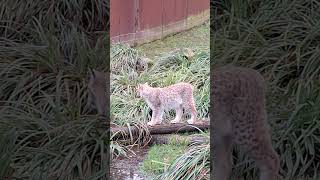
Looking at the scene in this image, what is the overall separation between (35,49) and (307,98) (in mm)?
1118

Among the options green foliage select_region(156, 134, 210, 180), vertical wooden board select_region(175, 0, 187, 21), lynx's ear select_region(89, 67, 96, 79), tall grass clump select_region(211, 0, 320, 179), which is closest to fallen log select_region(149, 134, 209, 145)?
green foliage select_region(156, 134, 210, 180)

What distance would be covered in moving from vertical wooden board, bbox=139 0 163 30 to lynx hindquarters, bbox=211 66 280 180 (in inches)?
11.8

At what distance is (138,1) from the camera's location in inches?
85.7

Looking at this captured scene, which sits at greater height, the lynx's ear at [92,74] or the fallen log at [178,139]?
the lynx's ear at [92,74]

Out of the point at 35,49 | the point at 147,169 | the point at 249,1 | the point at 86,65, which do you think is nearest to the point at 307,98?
the point at 249,1

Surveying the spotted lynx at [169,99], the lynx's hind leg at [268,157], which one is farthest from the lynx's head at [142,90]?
the lynx's hind leg at [268,157]

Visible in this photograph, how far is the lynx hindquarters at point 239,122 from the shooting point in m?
2.07

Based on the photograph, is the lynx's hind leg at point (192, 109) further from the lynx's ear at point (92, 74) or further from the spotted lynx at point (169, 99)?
the lynx's ear at point (92, 74)

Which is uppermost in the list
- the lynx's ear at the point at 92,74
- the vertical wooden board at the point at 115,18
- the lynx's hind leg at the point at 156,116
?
the vertical wooden board at the point at 115,18

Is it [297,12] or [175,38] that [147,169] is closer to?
[175,38]

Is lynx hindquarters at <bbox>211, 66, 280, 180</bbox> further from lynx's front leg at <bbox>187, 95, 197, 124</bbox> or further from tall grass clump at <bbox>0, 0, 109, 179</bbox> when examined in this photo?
tall grass clump at <bbox>0, 0, 109, 179</bbox>

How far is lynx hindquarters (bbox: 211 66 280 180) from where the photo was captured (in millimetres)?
2072

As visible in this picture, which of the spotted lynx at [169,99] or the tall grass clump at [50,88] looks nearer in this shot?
the spotted lynx at [169,99]

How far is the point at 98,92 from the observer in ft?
7.28
